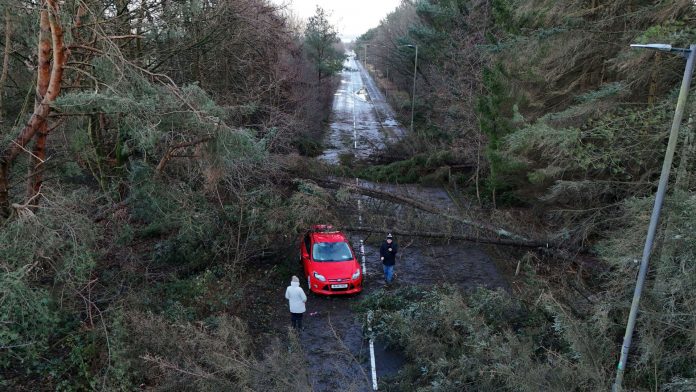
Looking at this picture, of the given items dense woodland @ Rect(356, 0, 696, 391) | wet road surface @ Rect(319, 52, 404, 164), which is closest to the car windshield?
dense woodland @ Rect(356, 0, 696, 391)

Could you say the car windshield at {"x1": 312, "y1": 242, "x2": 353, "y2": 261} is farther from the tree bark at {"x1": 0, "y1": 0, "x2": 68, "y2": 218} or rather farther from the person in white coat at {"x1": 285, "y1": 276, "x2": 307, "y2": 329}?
the tree bark at {"x1": 0, "y1": 0, "x2": 68, "y2": 218}

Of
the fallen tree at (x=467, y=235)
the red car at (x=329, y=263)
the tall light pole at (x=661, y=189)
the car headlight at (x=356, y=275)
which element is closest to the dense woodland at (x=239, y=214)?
the tall light pole at (x=661, y=189)

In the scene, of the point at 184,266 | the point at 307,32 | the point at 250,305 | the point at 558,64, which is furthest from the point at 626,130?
the point at 307,32

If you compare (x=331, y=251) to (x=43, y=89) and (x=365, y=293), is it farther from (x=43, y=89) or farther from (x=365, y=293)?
(x=43, y=89)

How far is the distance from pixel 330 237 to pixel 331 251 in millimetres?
685

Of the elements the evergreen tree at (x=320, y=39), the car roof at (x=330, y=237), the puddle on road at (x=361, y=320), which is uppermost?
the evergreen tree at (x=320, y=39)

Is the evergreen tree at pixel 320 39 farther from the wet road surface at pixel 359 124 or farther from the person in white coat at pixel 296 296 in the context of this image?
the person in white coat at pixel 296 296

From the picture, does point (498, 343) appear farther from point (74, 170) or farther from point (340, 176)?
point (340, 176)

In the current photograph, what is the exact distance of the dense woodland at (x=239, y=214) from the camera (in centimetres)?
729

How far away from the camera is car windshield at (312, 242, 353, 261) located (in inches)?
511

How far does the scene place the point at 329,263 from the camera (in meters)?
12.7

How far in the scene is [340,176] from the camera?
18.7m

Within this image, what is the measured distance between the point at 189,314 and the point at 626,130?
34.4ft

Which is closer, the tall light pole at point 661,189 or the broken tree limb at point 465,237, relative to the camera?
the tall light pole at point 661,189
